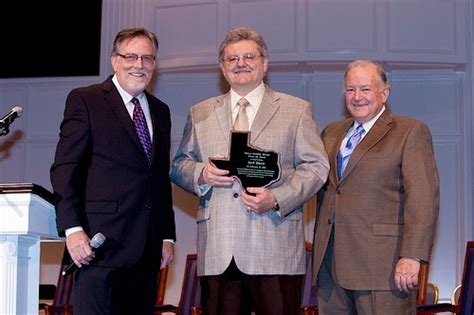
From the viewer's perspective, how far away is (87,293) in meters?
3.10

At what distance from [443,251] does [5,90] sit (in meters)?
4.88

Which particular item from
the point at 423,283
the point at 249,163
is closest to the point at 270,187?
the point at 249,163

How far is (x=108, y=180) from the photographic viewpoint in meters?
3.22

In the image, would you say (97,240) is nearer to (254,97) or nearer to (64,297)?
(254,97)

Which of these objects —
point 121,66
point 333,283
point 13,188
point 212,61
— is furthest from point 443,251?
point 13,188

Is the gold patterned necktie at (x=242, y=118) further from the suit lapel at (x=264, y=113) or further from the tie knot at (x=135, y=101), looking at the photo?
the tie knot at (x=135, y=101)

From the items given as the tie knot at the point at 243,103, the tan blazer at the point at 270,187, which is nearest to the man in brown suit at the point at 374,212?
the tan blazer at the point at 270,187

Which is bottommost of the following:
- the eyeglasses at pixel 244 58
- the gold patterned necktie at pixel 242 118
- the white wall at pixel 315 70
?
the gold patterned necktie at pixel 242 118

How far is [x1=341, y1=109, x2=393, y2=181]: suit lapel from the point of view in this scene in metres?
3.54

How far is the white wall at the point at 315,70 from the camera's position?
7.33 m

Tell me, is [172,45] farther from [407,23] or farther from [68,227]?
[68,227]

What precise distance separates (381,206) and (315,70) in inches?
180

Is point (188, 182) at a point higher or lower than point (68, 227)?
higher

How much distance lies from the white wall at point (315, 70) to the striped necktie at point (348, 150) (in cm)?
369
